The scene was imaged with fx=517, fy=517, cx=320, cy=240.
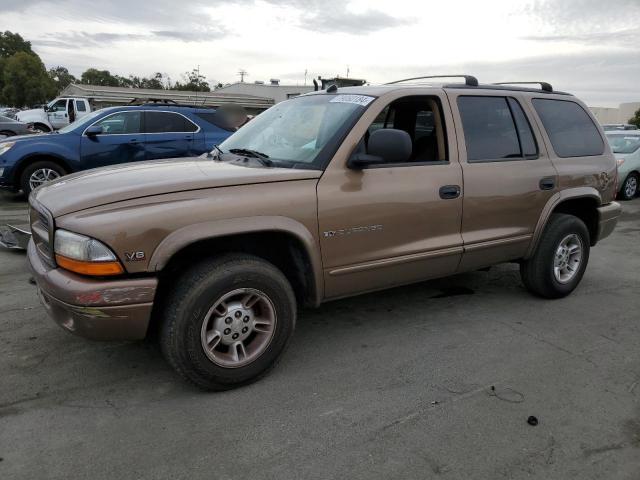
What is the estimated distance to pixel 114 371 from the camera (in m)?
3.33

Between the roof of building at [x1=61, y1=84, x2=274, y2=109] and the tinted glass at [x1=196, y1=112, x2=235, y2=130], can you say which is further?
the roof of building at [x1=61, y1=84, x2=274, y2=109]

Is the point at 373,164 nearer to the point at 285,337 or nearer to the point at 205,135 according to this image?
the point at 285,337

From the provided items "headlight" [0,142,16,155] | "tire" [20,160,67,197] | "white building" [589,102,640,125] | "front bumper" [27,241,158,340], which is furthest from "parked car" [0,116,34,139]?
"white building" [589,102,640,125]

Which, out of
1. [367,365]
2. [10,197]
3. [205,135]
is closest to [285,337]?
[367,365]

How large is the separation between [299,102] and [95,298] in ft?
7.52

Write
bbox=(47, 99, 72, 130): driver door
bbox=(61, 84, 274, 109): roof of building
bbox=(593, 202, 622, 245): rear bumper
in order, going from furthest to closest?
bbox=(61, 84, 274, 109): roof of building < bbox=(47, 99, 72, 130): driver door < bbox=(593, 202, 622, 245): rear bumper

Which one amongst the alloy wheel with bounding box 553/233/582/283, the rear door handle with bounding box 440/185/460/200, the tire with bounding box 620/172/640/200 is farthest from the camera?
the tire with bounding box 620/172/640/200

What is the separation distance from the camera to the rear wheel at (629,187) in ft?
37.7

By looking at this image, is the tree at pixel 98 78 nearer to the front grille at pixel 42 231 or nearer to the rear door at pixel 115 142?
the rear door at pixel 115 142

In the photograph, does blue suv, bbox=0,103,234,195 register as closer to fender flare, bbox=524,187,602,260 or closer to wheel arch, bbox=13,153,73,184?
wheel arch, bbox=13,153,73,184

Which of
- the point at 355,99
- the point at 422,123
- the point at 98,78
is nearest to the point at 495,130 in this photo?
the point at 422,123

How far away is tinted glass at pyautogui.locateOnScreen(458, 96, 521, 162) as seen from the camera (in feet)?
13.2

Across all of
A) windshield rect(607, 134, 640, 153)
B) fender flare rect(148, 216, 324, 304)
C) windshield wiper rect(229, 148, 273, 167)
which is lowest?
fender flare rect(148, 216, 324, 304)

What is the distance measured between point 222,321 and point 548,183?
3.01 meters
